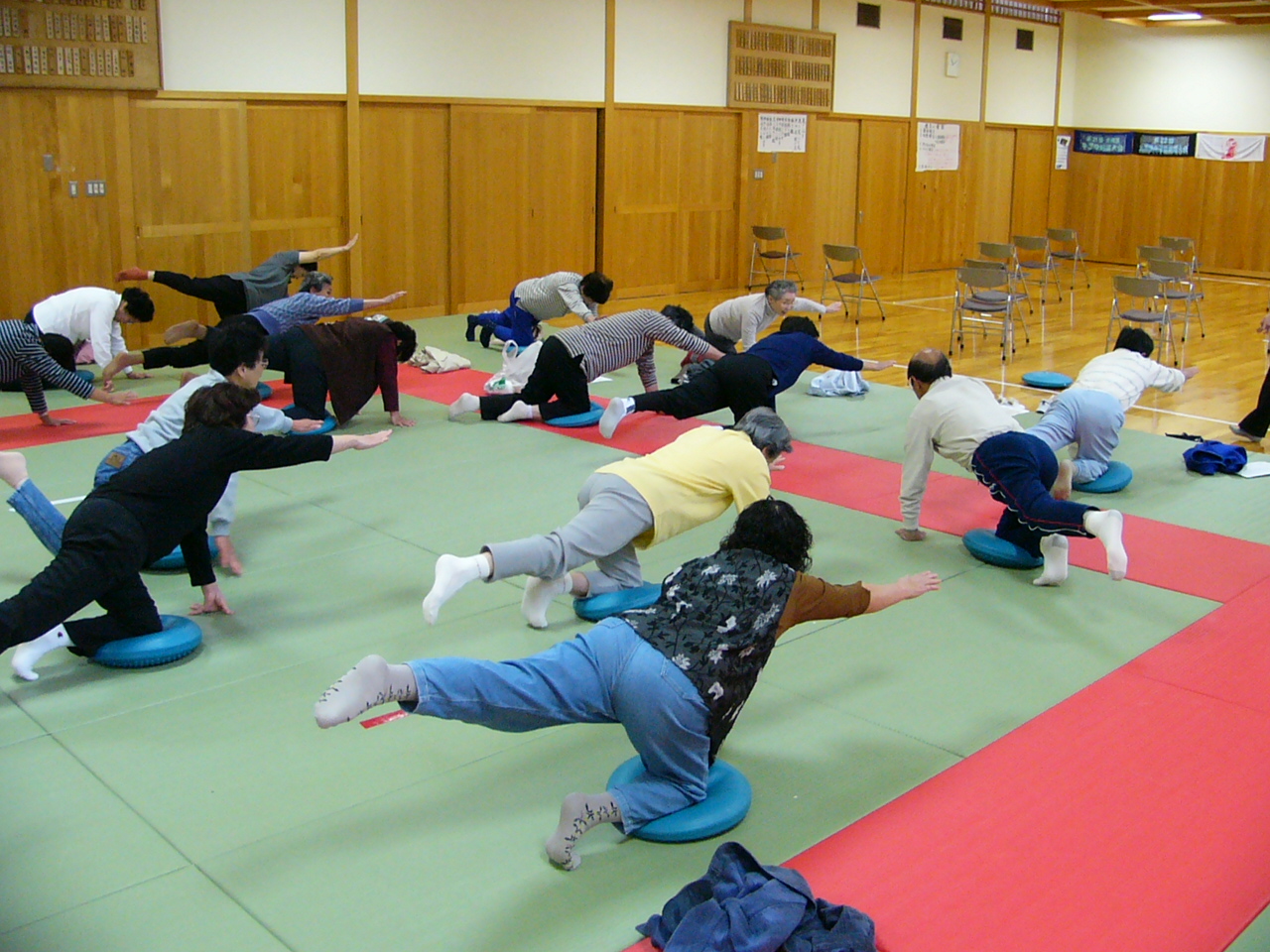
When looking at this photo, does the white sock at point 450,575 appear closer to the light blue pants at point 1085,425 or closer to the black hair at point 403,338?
the light blue pants at point 1085,425

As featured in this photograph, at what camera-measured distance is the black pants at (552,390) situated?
7305 mm

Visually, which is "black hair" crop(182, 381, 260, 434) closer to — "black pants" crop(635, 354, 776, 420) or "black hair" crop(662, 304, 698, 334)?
"black pants" crop(635, 354, 776, 420)

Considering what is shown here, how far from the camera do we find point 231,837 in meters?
3.15

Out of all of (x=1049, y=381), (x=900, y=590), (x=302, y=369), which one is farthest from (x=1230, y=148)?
(x=900, y=590)

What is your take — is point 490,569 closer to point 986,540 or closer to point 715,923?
point 715,923

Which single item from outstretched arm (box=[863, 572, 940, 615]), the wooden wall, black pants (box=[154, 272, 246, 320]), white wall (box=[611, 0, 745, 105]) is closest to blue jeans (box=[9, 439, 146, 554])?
outstretched arm (box=[863, 572, 940, 615])

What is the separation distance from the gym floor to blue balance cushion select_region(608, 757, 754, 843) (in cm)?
5

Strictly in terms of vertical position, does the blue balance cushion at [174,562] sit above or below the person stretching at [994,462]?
below

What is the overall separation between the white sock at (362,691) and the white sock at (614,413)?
4069mm

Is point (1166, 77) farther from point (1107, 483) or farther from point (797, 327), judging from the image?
point (1107, 483)

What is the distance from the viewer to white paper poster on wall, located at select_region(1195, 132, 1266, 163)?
15.5 metres

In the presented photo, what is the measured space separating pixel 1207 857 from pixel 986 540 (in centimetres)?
230

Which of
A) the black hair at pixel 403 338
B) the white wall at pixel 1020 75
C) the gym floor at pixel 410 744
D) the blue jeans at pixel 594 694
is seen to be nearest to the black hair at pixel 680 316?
the black hair at pixel 403 338

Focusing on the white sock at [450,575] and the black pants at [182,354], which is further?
the black pants at [182,354]
